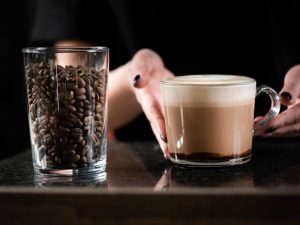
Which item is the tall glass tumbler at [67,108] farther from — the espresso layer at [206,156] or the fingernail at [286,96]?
the fingernail at [286,96]

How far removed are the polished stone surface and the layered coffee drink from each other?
0.03m

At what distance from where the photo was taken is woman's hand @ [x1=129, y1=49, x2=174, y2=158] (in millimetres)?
1235

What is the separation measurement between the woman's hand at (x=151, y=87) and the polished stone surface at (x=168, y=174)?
0.06m

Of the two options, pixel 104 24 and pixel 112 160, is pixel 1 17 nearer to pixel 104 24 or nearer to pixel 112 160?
pixel 104 24

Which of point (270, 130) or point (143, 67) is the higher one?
point (143, 67)

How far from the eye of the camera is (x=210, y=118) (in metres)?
1.07

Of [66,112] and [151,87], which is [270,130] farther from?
[66,112]

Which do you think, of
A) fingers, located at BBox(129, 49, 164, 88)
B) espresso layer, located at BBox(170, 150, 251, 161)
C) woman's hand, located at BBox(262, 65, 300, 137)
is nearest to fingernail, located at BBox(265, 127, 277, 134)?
woman's hand, located at BBox(262, 65, 300, 137)

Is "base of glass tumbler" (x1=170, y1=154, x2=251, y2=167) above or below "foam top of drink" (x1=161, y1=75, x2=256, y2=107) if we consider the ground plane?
below

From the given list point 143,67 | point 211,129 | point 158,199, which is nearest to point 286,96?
point 211,129

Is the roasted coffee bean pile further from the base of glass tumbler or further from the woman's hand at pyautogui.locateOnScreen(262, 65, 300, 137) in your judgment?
the woman's hand at pyautogui.locateOnScreen(262, 65, 300, 137)

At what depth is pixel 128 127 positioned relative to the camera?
6.49ft

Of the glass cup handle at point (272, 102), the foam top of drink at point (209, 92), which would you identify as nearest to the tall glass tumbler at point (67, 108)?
the foam top of drink at point (209, 92)

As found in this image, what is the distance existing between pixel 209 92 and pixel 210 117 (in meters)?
0.04
